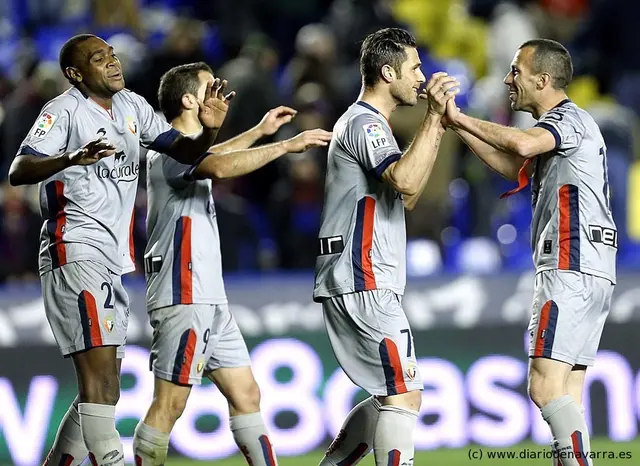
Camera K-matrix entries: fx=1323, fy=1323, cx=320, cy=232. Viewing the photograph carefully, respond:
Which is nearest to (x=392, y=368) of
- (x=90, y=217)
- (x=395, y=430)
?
(x=395, y=430)

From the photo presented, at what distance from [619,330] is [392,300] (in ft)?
12.1

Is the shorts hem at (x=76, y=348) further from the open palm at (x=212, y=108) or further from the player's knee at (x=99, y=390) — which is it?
the open palm at (x=212, y=108)

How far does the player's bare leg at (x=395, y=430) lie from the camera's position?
6.31m

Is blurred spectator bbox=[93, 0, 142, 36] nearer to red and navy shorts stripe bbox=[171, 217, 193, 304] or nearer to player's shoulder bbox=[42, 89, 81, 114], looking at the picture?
red and navy shorts stripe bbox=[171, 217, 193, 304]

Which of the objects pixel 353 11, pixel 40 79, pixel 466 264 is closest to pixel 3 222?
pixel 40 79

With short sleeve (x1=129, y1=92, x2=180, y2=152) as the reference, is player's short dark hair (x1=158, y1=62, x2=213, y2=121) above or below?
above

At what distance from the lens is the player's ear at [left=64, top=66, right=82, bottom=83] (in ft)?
22.0

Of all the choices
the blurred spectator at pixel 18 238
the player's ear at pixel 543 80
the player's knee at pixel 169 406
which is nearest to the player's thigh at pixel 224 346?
the player's knee at pixel 169 406

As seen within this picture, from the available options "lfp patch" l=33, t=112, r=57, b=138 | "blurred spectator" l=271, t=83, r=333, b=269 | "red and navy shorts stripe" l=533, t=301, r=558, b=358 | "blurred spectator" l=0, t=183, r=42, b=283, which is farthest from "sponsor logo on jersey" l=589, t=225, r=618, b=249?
"blurred spectator" l=0, t=183, r=42, b=283

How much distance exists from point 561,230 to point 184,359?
2.06 metres

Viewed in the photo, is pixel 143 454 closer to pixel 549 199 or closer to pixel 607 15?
pixel 549 199

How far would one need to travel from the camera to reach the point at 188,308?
7.01m

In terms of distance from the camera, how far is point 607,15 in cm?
1516

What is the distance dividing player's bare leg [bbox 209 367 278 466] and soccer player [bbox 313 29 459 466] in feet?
1.79
